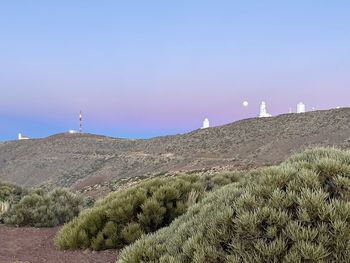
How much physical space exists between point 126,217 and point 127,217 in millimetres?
30

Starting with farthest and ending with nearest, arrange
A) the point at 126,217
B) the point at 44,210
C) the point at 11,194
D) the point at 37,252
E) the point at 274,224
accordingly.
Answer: the point at 11,194 → the point at 44,210 → the point at 126,217 → the point at 37,252 → the point at 274,224

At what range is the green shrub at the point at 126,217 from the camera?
8.49 m

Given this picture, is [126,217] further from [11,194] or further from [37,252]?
[11,194]

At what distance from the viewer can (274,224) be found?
16.4 ft

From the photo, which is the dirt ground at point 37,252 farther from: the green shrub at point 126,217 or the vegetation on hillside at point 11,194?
the vegetation on hillside at point 11,194

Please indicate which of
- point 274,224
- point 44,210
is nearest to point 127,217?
point 44,210

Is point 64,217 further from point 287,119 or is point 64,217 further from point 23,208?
point 287,119

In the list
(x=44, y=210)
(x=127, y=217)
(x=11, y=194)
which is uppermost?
(x=11, y=194)

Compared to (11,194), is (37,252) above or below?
below

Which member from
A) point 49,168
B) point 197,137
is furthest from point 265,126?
point 49,168

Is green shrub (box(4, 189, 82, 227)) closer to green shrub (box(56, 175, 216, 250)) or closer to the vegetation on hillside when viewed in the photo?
the vegetation on hillside

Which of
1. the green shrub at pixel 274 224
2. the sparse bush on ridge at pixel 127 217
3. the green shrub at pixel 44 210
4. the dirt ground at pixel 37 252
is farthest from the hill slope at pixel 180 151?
the green shrub at pixel 274 224

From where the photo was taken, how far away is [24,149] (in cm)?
8494

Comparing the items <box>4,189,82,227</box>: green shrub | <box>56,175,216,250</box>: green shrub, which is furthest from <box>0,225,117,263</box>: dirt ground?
<box>4,189,82,227</box>: green shrub
